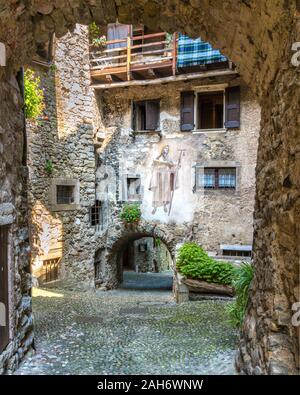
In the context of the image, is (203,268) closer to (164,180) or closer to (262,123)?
(164,180)

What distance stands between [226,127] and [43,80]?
18.1 feet

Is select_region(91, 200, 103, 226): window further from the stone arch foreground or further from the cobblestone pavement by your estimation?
the stone arch foreground

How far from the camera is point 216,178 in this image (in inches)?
439

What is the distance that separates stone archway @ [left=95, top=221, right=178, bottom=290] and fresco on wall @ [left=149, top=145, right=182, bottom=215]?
61 centimetres

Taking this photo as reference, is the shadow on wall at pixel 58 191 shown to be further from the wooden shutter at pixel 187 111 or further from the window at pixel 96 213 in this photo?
the wooden shutter at pixel 187 111

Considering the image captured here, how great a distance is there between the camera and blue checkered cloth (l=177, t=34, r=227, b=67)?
33.9 ft

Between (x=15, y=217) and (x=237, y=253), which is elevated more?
(x=15, y=217)

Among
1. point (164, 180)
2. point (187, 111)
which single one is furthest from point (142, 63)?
point (164, 180)

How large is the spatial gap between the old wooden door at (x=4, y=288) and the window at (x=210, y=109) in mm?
A: 8216

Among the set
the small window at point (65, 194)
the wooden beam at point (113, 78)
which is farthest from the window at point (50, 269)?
the wooden beam at point (113, 78)

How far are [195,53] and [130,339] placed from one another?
825 cm

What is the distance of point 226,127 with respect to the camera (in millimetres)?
10953

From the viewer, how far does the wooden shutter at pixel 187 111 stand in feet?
36.9
